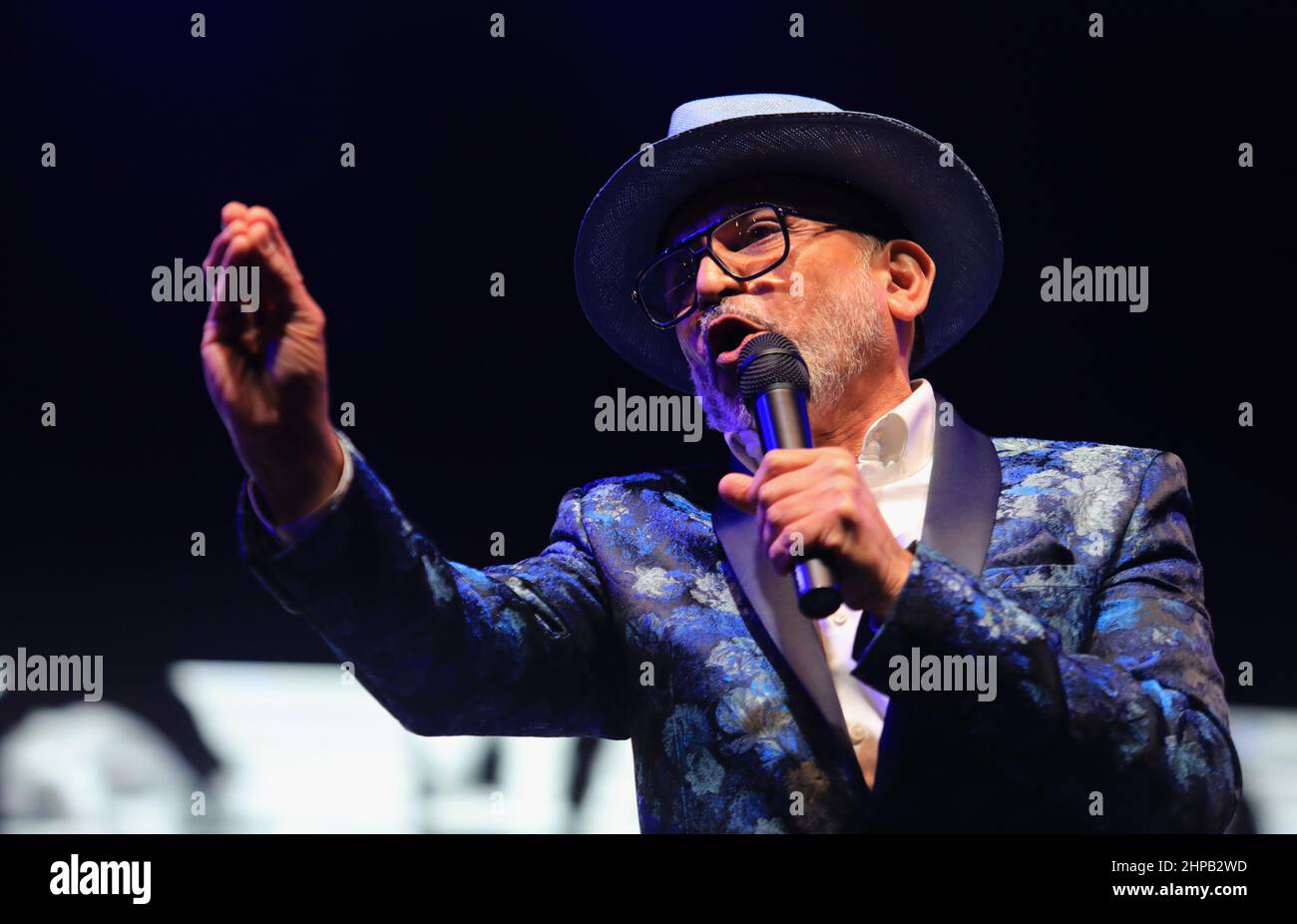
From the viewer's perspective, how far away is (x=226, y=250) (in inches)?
49.6

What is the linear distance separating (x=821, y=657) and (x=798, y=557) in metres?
0.44

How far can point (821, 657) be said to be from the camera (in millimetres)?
1685

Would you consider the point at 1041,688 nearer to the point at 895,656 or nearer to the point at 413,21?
the point at 895,656

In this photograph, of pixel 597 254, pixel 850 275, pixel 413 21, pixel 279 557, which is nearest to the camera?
pixel 279 557

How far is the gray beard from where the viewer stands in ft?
6.68

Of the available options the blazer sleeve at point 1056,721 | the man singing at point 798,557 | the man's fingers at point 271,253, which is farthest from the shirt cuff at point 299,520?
the blazer sleeve at point 1056,721

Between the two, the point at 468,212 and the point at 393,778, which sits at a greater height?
the point at 468,212

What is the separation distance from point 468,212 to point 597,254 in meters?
0.61

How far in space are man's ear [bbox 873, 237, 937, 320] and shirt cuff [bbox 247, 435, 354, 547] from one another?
114 centimetres

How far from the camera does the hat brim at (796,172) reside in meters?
2.18

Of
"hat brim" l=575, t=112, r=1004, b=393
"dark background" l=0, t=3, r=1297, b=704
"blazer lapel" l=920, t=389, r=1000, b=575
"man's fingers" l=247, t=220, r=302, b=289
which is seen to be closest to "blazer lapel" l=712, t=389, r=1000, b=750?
"blazer lapel" l=920, t=389, r=1000, b=575

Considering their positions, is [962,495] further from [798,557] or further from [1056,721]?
[798,557]

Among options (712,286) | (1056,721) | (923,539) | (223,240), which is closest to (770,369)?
(923,539)
